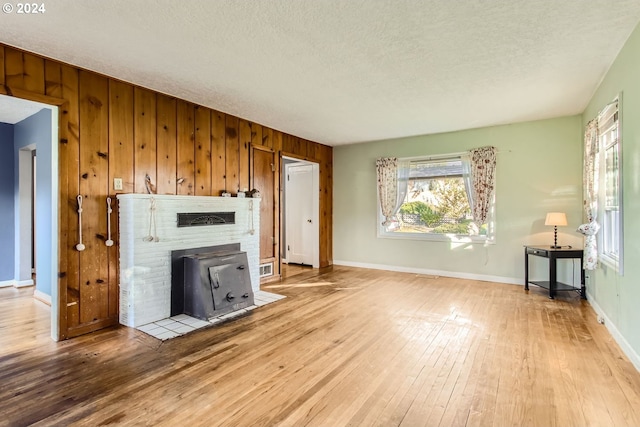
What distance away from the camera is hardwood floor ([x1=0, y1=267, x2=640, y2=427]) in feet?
6.11

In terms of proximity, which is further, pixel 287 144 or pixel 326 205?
pixel 326 205

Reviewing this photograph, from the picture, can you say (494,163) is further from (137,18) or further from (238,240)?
(137,18)

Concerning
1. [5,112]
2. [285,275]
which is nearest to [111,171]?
[5,112]

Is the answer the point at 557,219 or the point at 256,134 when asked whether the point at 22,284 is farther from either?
the point at 557,219

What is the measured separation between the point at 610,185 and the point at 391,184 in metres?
3.26

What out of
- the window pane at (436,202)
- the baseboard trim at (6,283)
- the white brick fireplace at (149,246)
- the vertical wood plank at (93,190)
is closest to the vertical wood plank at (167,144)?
the white brick fireplace at (149,246)

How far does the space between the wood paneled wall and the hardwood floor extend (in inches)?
17.9

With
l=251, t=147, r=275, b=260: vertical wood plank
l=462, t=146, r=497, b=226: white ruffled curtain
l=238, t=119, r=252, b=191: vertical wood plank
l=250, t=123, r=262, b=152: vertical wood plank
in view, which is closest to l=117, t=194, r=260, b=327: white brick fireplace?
l=238, t=119, r=252, b=191: vertical wood plank

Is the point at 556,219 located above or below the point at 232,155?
below

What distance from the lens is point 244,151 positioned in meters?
4.80

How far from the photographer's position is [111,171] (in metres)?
3.29

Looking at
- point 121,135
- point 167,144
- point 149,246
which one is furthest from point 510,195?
point 121,135

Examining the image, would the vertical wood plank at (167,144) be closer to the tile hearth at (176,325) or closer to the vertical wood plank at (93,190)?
the vertical wood plank at (93,190)

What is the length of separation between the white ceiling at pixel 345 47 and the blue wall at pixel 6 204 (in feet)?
9.63
